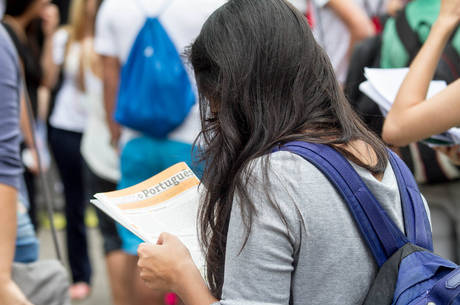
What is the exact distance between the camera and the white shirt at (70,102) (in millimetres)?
4500

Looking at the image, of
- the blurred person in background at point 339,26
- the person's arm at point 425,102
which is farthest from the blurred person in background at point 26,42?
the person's arm at point 425,102

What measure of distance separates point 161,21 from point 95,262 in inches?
114

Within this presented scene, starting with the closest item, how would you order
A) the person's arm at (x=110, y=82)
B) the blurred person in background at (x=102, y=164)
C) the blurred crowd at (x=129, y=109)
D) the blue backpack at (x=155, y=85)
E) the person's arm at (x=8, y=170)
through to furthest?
the person's arm at (x=8, y=170) < the blurred crowd at (x=129, y=109) < the blue backpack at (x=155, y=85) < the person's arm at (x=110, y=82) < the blurred person in background at (x=102, y=164)

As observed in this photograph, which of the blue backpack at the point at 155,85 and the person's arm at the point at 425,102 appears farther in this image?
the blue backpack at the point at 155,85

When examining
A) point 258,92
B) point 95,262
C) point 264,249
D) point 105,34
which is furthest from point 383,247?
point 95,262

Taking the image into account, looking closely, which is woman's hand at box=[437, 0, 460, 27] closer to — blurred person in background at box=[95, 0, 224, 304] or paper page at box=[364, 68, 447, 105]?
paper page at box=[364, 68, 447, 105]

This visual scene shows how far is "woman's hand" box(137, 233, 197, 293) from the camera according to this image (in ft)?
5.25

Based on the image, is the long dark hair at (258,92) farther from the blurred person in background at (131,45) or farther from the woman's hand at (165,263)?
the blurred person in background at (131,45)

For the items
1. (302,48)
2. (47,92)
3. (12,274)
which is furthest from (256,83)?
(47,92)

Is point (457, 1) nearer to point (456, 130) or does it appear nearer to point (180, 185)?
point (456, 130)

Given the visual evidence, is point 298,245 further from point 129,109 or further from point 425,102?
point 129,109

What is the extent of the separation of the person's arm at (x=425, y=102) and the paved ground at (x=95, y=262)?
305cm

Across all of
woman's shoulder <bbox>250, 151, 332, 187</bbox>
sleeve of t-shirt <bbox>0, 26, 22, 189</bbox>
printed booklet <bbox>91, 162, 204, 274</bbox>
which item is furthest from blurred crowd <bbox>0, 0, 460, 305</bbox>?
woman's shoulder <bbox>250, 151, 332, 187</bbox>

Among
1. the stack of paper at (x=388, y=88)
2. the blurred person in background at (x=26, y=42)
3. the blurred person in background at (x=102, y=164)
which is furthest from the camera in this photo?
the blurred person in background at (x=26, y=42)
